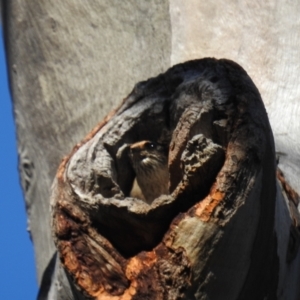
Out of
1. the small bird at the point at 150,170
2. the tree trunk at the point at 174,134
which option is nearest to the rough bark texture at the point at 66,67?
the tree trunk at the point at 174,134

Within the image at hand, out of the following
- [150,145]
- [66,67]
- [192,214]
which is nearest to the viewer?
[192,214]

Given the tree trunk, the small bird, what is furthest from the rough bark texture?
the small bird

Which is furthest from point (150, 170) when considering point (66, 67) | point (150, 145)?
point (66, 67)

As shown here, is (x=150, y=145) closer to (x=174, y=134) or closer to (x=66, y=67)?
(x=174, y=134)

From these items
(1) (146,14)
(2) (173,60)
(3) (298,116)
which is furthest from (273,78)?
(1) (146,14)

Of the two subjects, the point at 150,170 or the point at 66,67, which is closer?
the point at 150,170

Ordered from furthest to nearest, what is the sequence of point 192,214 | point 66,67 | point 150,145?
point 66,67 → point 150,145 → point 192,214

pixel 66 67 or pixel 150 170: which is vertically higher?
pixel 66 67

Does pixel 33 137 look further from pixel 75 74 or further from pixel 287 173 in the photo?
pixel 287 173
